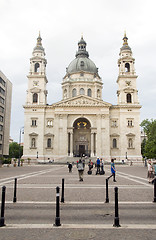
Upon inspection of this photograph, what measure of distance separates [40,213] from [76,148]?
57.2 metres

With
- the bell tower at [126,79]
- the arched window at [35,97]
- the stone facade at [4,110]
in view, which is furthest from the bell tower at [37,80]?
the bell tower at [126,79]

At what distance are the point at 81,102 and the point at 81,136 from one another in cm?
1043

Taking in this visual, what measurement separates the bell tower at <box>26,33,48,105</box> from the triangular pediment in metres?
5.44

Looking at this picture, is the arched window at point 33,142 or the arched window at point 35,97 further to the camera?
the arched window at point 35,97

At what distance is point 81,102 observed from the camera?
61.1m

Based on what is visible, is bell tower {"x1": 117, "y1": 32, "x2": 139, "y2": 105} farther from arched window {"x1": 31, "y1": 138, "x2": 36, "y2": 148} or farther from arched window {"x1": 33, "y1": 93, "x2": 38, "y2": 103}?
arched window {"x1": 31, "y1": 138, "x2": 36, "y2": 148}

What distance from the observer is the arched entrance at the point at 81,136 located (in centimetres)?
6412

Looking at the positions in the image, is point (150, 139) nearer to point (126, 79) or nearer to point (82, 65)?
point (126, 79)

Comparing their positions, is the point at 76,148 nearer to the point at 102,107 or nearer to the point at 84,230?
the point at 102,107

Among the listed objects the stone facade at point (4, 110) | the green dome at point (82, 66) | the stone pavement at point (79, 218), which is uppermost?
the green dome at point (82, 66)

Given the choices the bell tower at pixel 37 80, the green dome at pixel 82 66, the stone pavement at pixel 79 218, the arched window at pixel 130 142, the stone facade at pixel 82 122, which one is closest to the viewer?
the stone pavement at pixel 79 218

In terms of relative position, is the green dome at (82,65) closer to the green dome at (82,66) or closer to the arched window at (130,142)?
the green dome at (82,66)

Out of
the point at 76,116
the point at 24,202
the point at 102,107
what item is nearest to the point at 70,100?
the point at 76,116

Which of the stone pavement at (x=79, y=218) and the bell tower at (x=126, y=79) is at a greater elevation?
the bell tower at (x=126, y=79)
